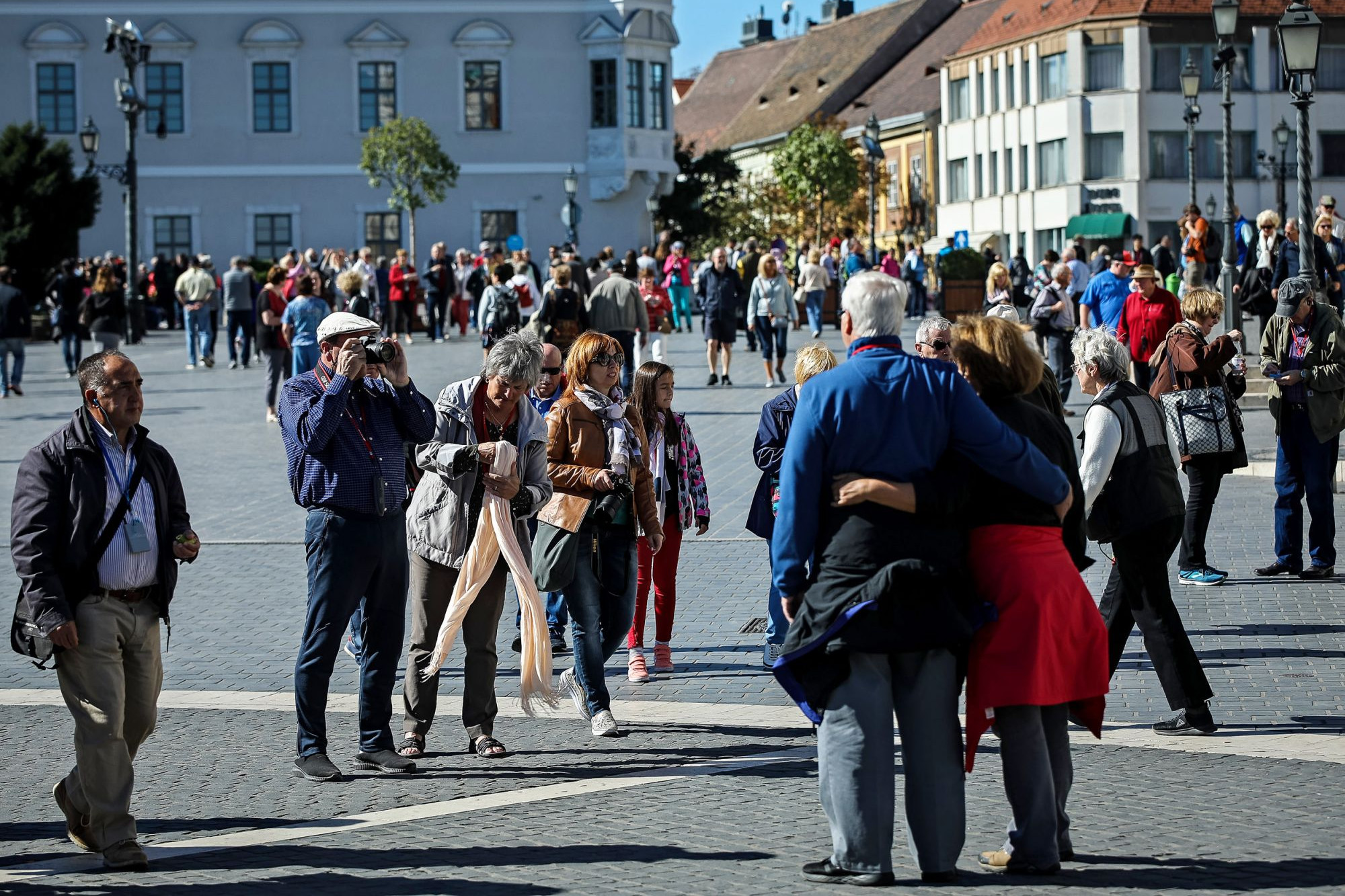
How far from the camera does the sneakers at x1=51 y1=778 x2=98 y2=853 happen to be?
22.2 feet

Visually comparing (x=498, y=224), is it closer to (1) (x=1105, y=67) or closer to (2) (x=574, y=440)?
(1) (x=1105, y=67)

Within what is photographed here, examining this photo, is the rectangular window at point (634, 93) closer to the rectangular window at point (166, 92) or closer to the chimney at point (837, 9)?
the rectangular window at point (166, 92)

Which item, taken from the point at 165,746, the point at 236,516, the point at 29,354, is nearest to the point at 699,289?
the point at 29,354

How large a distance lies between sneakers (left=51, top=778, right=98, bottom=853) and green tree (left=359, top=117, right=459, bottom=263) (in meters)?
48.0

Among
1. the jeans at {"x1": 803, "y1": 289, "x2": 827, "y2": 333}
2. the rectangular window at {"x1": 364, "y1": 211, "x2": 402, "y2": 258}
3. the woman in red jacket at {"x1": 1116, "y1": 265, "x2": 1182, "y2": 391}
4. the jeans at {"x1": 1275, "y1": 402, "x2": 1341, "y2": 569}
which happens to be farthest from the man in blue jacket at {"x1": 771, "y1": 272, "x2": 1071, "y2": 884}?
the rectangular window at {"x1": 364, "y1": 211, "x2": 402, "y2": 258}

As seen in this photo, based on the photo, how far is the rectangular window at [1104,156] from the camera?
7194cm

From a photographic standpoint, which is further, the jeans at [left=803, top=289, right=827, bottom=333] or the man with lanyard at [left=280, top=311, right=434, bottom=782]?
the jeans at [left=803, top=289, right=827, bottom=333]

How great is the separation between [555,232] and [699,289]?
18269 mm

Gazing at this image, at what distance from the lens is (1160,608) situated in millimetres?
8383

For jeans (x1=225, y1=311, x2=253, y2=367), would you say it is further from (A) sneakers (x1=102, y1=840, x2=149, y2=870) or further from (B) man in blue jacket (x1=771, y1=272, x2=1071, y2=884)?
(B) man in blue jacket (x1=771, y1=272, x2=1071, y2=884)

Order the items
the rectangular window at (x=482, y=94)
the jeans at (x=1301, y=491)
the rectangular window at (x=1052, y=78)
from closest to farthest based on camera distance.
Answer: the jeans at (x=1301, y=491)
the rectangular window at (x=482, y=94)
the rectangular window at (x=1052, y=78)

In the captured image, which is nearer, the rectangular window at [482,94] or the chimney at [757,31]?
the rectangular window at [482,94]

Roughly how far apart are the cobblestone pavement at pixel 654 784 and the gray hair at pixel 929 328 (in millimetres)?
1665

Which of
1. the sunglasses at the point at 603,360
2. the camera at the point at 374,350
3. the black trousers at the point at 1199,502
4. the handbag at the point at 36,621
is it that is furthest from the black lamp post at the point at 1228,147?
the handbag at the point at 36,621
